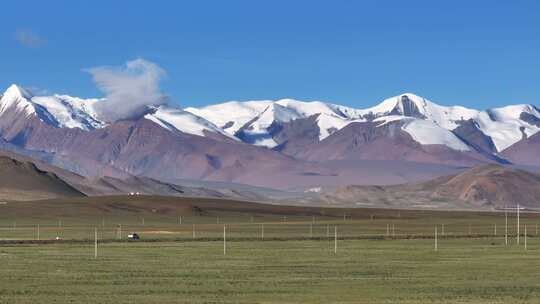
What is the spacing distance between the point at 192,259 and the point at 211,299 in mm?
27492

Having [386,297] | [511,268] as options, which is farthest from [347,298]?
[511,268]

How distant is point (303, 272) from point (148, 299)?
17133mm

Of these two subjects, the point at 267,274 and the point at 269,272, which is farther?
the point at 269,272

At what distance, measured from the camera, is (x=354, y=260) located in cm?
7462

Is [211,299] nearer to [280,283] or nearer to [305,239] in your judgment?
[280,283]

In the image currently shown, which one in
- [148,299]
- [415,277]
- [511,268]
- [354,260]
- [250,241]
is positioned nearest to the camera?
[148,299]

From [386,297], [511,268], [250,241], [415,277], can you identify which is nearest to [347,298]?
[386,297]

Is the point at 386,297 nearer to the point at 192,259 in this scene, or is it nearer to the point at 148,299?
the point at 148,299

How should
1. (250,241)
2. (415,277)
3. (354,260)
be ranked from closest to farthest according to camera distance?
1. (415,277)
2. (354,260)
3. (250,241)

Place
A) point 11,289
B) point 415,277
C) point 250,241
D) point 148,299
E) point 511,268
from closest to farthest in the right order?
point 148,299, point 11,289, point 415,277, point 511,268, point 250,241

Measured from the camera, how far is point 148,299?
46.9m

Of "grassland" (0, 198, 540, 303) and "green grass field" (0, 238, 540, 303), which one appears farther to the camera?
"grassland" (0, 198, 540, 303)

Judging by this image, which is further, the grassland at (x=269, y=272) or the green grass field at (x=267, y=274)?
the grassland at (x=269, y=272)

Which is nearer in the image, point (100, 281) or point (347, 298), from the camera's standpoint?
point (347, 298)
